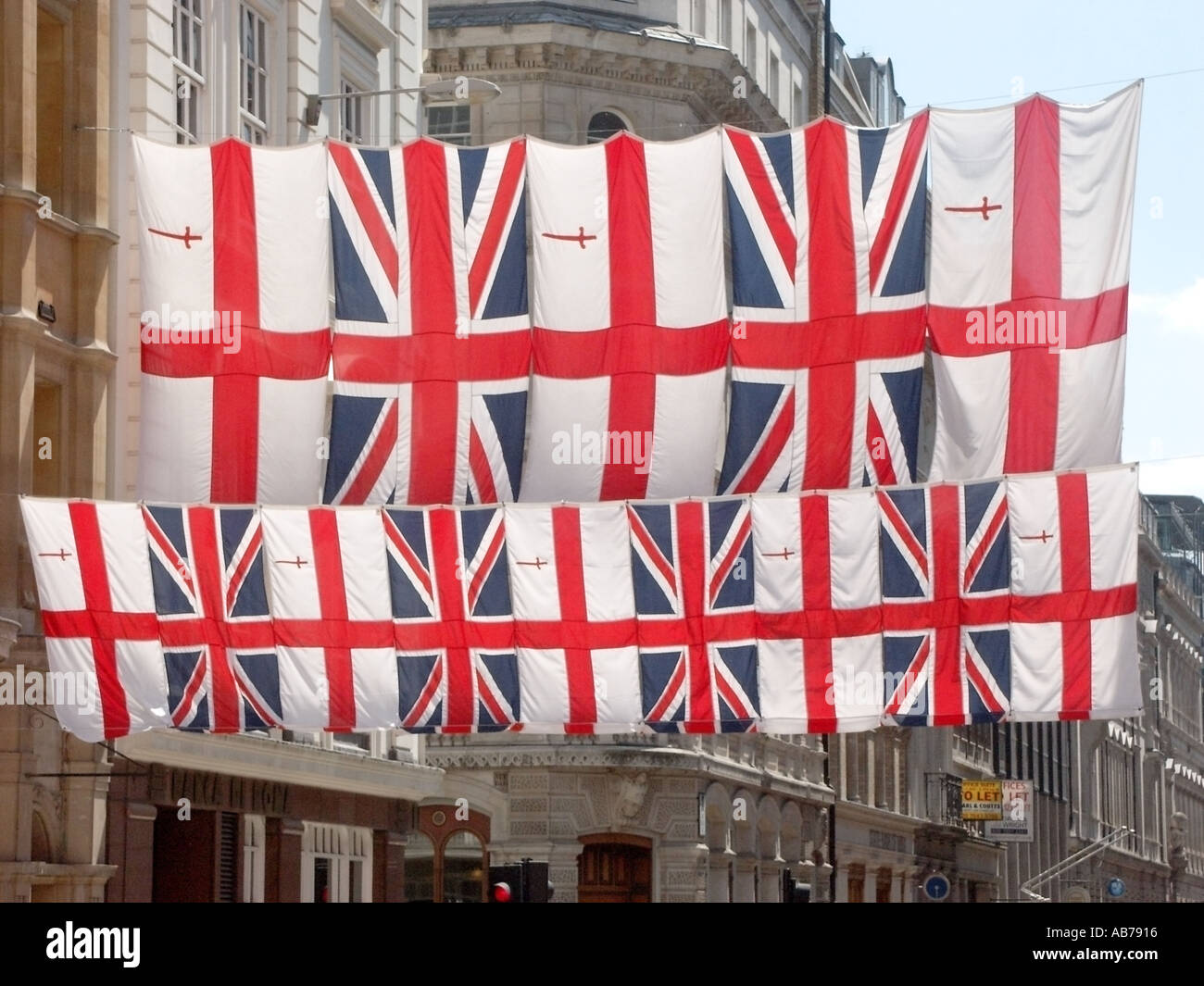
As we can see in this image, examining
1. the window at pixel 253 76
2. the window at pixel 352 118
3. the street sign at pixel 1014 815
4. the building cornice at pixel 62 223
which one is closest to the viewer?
the building cornice at pixel 62 223

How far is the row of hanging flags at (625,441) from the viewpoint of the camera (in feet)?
76.6

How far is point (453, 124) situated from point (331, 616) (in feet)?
87.2

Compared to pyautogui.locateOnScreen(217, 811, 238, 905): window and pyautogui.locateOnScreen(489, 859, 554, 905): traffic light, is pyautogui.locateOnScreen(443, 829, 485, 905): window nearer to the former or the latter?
pyautogui.locateOnScreen(217, 811, 238, 905): window

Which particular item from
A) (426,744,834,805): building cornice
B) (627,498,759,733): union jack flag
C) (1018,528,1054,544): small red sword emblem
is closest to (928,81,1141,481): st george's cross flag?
(1018,528,1054,544): small red sword emblem

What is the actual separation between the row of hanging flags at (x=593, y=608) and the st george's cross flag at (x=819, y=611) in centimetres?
2

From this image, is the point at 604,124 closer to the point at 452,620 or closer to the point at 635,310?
the point at 635,310

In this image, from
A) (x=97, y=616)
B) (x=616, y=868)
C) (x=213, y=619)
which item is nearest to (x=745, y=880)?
(x=616, y=868)

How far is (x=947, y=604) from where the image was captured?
76.4ft

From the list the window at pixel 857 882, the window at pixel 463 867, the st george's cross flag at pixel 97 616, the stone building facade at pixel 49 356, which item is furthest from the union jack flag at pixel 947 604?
the window at pixel 857 882

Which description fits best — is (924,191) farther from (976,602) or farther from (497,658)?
(497,658)

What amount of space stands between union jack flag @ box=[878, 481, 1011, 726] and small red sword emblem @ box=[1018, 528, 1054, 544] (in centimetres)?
18

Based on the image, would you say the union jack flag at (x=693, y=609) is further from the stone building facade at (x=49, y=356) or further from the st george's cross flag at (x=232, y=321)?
the stone building facade at (x=49, y=356)

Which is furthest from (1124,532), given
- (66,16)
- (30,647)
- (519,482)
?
(66,16)
